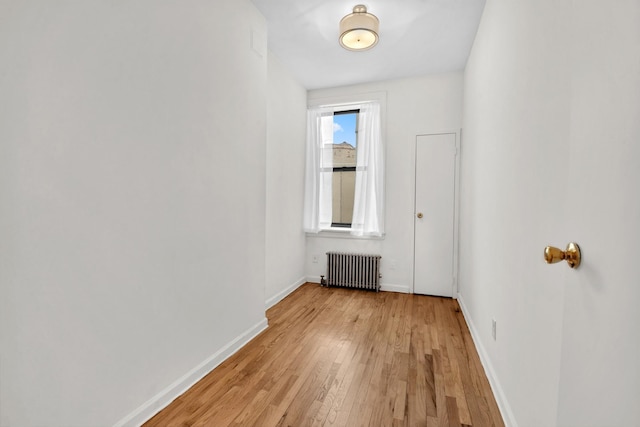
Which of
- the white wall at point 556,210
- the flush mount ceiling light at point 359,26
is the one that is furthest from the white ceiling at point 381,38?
the white wall at point 556,210

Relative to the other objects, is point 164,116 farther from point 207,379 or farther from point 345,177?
point 345,177

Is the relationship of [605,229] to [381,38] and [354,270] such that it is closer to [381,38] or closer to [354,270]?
[381,38]

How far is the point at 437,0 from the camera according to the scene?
96.7 inches

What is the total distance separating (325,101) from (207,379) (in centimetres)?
360

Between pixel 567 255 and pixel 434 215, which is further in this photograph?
pixel 434 215

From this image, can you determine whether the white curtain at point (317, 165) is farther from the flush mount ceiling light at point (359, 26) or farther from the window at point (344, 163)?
the flush mount ceiling light at point (359, 26)

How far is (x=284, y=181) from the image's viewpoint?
3.72m

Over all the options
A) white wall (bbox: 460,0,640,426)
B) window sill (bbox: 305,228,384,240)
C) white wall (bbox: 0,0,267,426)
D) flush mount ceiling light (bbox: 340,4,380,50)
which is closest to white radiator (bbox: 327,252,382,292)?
window sill (bbox: 305,228,384,240)

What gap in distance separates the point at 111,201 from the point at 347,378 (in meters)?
1.79

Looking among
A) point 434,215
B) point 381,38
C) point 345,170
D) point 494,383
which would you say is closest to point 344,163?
point 345,170

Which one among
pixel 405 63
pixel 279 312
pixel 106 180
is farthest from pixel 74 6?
pixel 405 63

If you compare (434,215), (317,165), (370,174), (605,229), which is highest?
(317,165)

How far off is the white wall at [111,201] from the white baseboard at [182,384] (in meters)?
0.03

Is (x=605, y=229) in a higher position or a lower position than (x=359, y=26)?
lower
